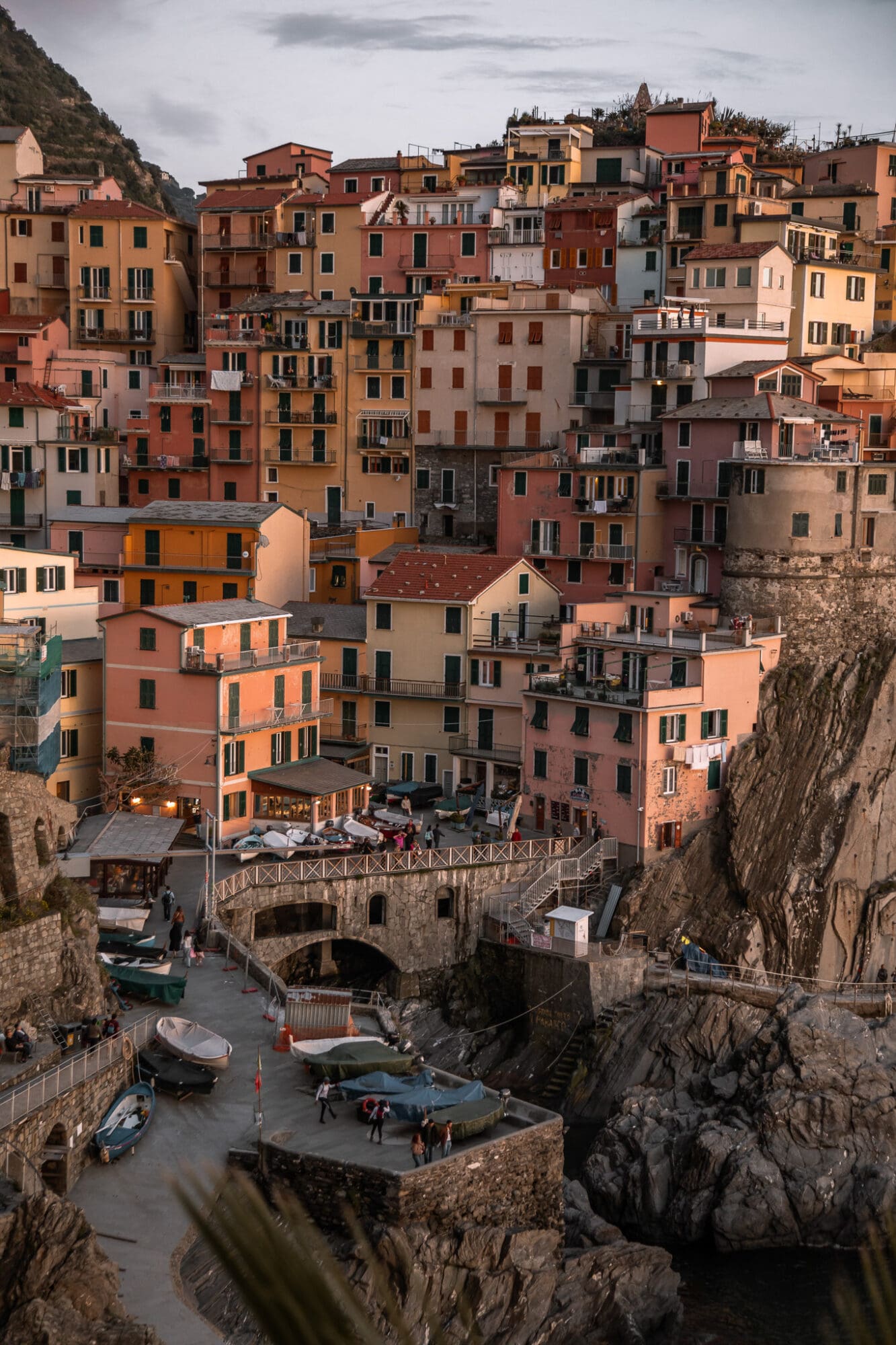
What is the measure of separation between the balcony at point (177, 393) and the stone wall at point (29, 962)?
44.1 metres

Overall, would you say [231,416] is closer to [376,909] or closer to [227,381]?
[227,381]

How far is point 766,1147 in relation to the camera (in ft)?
126

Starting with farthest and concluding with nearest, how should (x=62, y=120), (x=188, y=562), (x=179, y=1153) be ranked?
1. (x=62, y=120)
2. (x=188, y=562)
3. (x=179, y=1153)

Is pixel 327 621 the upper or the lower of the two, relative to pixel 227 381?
lower

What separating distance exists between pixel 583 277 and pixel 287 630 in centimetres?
2887

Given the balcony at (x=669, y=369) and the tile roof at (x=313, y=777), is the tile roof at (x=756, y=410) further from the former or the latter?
the tile roof at (x=313, y=777)

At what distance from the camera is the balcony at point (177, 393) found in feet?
244

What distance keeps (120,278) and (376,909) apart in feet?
153

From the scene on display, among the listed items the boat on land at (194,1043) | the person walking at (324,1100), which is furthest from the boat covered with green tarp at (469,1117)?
the boat on land at (194,1043)

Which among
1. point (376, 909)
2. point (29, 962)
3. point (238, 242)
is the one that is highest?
point (238, 242)

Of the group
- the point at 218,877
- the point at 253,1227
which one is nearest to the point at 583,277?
the point at 218,877

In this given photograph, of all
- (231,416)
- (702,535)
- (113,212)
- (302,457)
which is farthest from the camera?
(113,212)

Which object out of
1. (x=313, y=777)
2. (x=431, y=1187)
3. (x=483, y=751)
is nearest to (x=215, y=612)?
(x=313, y=777)

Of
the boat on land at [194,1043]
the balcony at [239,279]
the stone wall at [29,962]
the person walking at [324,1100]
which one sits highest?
the balcony at [239,279]
